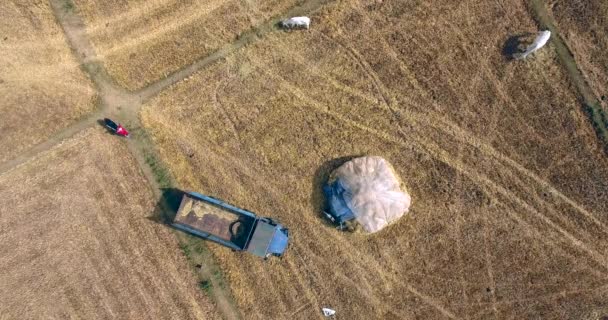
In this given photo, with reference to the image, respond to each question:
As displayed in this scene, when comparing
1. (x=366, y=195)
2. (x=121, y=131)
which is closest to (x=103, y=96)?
(x=121, y=131)

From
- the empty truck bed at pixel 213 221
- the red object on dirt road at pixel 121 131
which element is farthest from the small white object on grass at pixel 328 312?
the red object on dirt road at pixel 121 131

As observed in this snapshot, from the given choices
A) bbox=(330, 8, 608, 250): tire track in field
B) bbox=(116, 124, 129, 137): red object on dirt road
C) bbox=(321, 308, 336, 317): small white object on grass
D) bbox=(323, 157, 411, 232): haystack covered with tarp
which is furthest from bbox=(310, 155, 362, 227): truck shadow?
bbox=(116, 124, 129, 137): red object on dirt road

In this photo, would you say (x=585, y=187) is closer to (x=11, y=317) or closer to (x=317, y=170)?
(x=317, y=170)

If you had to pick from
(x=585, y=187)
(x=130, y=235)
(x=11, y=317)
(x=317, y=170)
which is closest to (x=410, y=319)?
(x=317, y=170)

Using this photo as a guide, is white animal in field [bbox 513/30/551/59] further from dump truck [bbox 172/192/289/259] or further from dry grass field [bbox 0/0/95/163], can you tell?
dry grass field [bbox 0/0/95/163]

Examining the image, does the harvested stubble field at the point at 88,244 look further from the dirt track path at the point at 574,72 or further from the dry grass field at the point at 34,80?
the dirt track path at the point at 574,72

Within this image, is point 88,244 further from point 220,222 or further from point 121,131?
point 220,222
